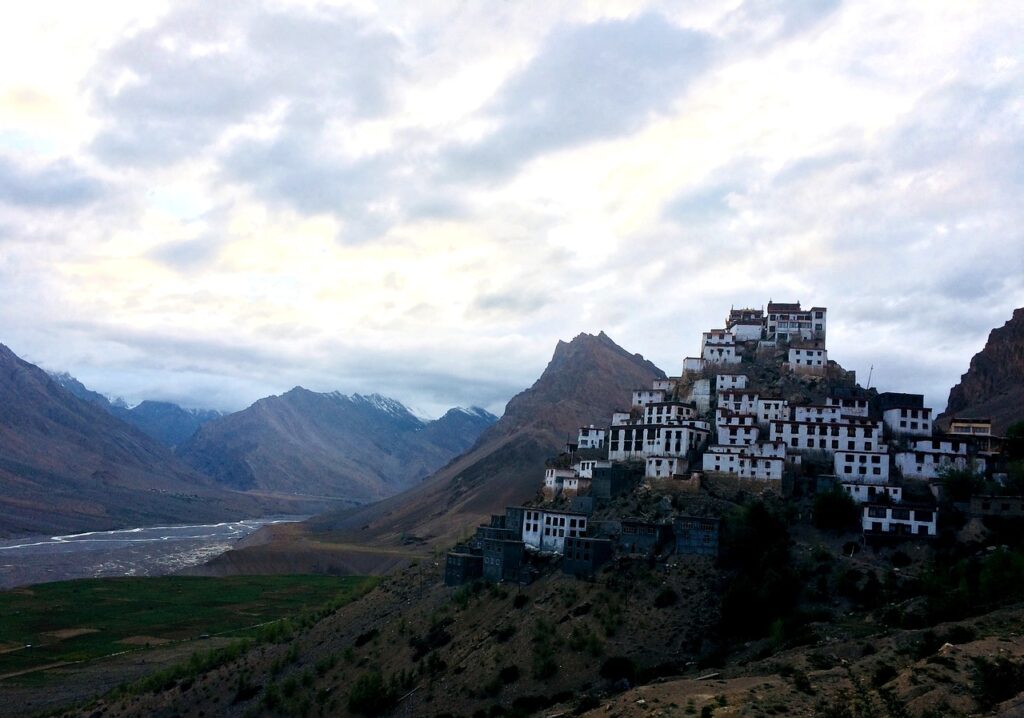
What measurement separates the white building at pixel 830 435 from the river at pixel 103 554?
98.9 metres

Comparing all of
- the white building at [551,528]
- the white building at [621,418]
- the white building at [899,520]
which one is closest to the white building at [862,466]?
the white building at [899,520]

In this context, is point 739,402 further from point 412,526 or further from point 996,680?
point 412,526

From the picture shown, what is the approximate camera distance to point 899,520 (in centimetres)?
5359

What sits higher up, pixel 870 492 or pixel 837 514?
pixel 870 492

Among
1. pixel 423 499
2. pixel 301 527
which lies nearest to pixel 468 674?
pixel 423 499

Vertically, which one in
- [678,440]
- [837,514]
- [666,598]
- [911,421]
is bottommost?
[666,598]

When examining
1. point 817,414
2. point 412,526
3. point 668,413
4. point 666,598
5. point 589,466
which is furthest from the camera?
point 412,526

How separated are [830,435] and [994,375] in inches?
4025

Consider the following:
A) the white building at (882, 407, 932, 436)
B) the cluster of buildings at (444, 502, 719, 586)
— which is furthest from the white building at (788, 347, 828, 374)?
the cluster of buildings at (444, 502, 719, 586)

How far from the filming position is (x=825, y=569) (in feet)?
168

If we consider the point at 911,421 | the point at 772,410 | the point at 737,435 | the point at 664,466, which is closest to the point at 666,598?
the point at 664,466

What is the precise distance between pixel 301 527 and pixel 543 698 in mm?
160548

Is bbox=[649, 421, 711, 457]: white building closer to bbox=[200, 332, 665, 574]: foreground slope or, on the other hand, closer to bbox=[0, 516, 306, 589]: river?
bbox=[200, 332, 665, 574]: foreground slope

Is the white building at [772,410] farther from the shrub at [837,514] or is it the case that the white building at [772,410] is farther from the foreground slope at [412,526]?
the foreground slope at [412,526]
